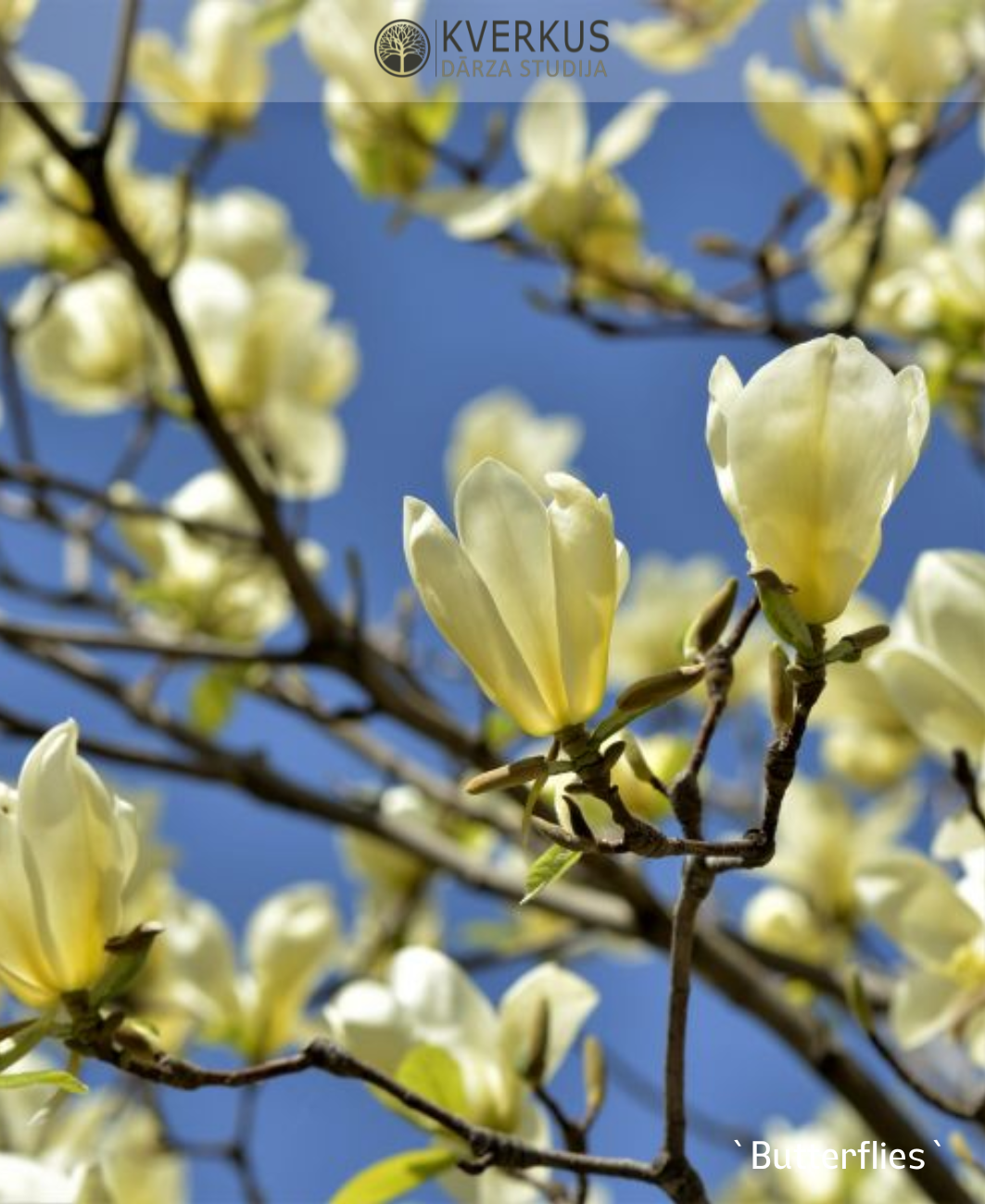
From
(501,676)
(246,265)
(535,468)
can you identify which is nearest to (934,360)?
(535,468)

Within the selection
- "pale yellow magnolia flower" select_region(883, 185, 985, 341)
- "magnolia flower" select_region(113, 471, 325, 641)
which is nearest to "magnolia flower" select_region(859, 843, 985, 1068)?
"pale yellow magnolia flower" select_region(883, 185, 985, 341)

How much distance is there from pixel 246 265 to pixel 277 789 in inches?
35.3

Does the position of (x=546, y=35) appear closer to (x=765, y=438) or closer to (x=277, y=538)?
(x=277, y=538)

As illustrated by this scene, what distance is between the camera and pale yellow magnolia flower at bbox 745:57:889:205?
1.71 meters

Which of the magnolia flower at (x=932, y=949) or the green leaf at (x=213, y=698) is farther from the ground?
the green leaf at (x=213, y=698)

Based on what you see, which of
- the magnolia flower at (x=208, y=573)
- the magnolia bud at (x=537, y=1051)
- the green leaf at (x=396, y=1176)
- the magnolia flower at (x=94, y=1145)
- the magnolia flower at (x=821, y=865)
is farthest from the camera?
the magnolia flower at (x=821, y=865)

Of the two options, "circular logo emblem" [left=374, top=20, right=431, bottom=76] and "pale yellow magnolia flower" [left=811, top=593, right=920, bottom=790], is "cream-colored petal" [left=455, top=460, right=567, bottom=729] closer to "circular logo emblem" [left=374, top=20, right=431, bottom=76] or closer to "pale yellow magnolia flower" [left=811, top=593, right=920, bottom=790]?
"pale yellow magnolia flower" [left=811, top=593, right=920, bottom=790]

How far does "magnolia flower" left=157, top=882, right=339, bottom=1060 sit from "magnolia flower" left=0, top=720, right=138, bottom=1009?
814 mm

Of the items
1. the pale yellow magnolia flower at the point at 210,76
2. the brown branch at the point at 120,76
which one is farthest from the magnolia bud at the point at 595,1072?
the pale yellow magnolia flower at the point at 210,76

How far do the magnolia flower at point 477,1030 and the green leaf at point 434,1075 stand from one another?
0.04 meters

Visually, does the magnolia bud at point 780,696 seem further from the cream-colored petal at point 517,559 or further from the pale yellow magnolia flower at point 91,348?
the pale yellow magnolia flower at point 91,348

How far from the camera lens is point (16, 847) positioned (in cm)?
69

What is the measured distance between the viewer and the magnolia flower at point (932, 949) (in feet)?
3.13

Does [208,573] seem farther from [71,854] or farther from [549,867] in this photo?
[549,867]
